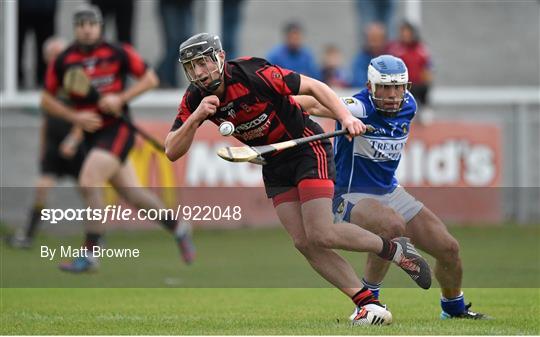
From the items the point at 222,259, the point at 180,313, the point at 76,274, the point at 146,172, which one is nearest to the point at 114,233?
the point at 146,172

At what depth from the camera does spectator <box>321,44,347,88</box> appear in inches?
760

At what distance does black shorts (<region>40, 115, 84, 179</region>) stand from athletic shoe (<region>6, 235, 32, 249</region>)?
0.97 m

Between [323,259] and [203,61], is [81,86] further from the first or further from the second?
[323,259]

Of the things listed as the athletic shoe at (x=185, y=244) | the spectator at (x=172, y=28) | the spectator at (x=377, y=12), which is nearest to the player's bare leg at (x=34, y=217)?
the athletic shoe at (x=185, y=244)

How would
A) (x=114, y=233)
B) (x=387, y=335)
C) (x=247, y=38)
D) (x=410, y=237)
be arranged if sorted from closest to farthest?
(x=387, y=335) < (x=410, y=237) < (x=114, y=233) < (x=247, y=38)

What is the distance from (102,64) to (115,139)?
902mm

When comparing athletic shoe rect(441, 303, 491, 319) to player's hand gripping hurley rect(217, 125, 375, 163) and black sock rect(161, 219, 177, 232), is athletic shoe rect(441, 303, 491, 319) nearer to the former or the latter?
player's hand gripping hurley rect(217, 125, 375, 163)

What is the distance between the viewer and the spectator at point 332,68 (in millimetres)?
19297

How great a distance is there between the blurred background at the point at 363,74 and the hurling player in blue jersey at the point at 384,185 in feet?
26.9

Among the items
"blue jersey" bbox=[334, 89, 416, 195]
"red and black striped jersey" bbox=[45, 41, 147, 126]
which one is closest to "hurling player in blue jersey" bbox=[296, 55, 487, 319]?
"blue jersey" bbox=[334, 89, 416, 195]

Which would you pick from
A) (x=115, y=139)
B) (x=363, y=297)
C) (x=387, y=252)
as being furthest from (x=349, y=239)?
(x=115, y=139)

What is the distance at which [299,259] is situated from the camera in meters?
14.7

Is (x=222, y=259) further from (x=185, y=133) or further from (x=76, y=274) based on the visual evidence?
(x=185, y=133)

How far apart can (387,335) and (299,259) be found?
6.53 metres
